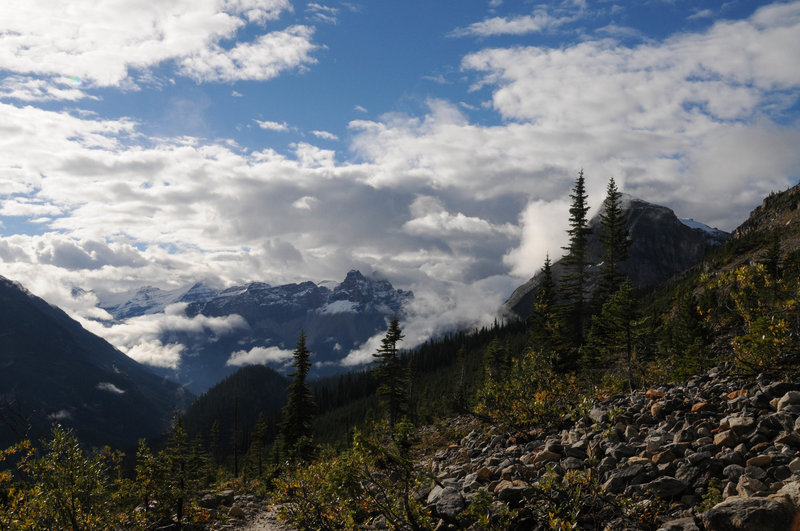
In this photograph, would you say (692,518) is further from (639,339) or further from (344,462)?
(639,339)

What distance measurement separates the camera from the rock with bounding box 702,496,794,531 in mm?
7102

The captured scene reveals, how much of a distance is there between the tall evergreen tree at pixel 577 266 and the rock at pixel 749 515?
36641 mm

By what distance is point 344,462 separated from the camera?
33.9 ft

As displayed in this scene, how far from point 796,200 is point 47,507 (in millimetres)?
213321

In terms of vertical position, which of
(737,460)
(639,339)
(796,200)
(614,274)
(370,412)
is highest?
(796,200)

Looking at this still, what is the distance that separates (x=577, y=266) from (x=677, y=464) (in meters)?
37.3

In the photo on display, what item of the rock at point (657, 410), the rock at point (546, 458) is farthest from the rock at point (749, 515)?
the rock at point (657, 410)

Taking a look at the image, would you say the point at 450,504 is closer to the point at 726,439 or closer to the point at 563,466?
the point at 563,466

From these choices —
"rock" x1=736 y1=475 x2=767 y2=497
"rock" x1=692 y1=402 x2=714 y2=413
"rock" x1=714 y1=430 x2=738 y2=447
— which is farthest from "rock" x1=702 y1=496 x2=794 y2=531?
"rock" x1=692 y1=402 x2=714 y2=413

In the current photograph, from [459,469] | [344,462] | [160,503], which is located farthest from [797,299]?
[160,503]

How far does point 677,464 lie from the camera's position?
33.1 feet

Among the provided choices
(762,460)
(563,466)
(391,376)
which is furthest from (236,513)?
(391,376)

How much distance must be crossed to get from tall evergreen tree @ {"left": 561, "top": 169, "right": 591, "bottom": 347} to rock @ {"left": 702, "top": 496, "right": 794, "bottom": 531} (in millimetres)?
36641

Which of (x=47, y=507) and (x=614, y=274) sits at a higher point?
(x=614, y=274)
